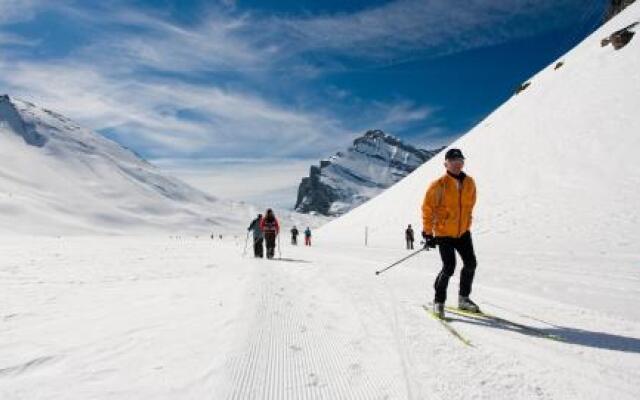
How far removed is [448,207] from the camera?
24.4ft

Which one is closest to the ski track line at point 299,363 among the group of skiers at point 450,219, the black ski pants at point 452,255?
the black ski pants at point 452,255

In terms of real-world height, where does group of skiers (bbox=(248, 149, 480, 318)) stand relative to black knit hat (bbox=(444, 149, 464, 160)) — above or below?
below

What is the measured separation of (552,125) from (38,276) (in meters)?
42.7

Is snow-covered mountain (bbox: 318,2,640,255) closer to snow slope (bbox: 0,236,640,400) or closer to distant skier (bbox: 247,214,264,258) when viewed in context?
distant skier (bbox: 247,214,264,258)

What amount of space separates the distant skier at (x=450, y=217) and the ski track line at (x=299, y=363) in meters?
1.80

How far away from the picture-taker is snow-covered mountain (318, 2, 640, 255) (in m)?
27.1

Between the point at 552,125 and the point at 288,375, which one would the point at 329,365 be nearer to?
the point at 288,375

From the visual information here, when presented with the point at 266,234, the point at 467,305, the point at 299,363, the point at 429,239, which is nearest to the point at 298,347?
the point at 299,363

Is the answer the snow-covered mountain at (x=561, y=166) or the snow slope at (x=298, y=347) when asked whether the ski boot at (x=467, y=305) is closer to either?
the snow slope at (x=298, y=347)

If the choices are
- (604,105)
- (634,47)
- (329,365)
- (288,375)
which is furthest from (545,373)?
(634,47)

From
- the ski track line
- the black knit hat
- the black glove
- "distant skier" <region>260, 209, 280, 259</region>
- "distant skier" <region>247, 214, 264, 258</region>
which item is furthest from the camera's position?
"distant skier" <region>247, 214, 264, 258</region>

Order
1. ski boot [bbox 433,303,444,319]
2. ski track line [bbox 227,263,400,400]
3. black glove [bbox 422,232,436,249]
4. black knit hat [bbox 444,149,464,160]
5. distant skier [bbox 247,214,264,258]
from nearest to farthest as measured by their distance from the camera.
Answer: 1. ski track line [bbox 227,263,400,400]
2. ski boot [bbox 433,303,444,319]
3. black knit hat [bbox 444,149,464,160]
4. black glove [bbox 422,232,436,249]
5. distant skier [bbox 247,214,264,258]

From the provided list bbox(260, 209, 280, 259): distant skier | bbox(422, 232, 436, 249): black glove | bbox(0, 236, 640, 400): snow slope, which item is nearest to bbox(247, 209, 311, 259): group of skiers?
bbox(260, 209, 280, 259): distant skier

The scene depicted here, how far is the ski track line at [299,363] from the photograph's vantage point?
159 inches
